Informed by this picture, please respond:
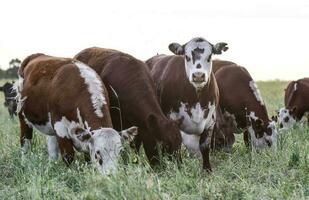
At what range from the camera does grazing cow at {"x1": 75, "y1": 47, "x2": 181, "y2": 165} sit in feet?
29.3

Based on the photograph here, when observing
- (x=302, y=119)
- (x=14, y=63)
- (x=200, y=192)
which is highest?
(x=200, y=192)

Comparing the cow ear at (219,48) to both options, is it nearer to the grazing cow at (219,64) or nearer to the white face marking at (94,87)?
the white face marking at (94,87)

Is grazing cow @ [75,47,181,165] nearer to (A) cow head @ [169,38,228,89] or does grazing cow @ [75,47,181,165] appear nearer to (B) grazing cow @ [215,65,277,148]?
(A) cow head @ [169,38,228,89]

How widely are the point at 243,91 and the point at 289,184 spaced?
508cm

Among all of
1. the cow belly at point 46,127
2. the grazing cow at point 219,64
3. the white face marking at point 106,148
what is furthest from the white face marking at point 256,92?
the white face marking at point 106,148

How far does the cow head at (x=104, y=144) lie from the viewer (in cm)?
773

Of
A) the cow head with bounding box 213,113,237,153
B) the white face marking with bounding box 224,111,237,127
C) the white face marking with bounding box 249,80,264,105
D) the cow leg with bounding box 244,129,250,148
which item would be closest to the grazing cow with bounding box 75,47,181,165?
the cow head with bounding box 213,113,237,153

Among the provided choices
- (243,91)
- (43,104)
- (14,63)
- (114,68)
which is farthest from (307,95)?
(14,63)

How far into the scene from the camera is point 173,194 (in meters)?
7.04

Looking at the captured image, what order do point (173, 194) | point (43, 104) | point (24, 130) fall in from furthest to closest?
point (24, 130) → point (43, 104) → point (173, 194)

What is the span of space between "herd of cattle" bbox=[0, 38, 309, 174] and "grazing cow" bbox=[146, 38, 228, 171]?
0.05 ft

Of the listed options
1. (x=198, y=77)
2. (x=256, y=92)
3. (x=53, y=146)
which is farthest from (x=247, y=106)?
(x=53, y=146)

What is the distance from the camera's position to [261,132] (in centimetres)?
1208

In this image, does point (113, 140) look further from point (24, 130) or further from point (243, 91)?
point (243, 91)
